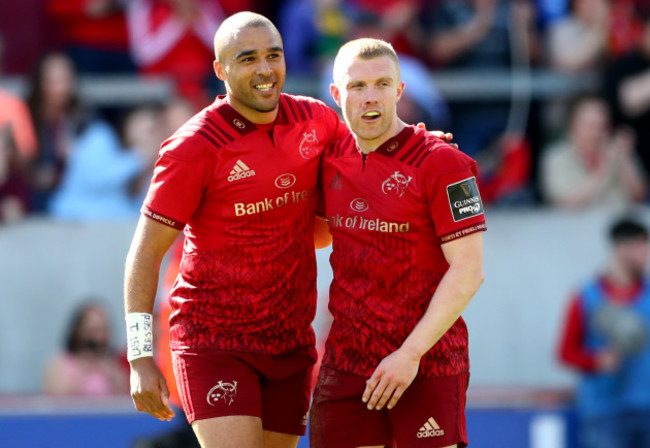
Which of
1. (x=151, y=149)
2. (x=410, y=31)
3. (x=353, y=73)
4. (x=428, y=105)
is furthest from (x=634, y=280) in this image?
(x=353, y=73)

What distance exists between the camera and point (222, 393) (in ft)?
16.3

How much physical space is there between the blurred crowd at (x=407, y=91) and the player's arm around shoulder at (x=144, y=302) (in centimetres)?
455

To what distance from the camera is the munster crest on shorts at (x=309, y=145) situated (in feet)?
17.0

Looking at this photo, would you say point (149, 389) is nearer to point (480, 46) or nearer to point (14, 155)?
point (14, 155)

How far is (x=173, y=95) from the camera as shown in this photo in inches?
395

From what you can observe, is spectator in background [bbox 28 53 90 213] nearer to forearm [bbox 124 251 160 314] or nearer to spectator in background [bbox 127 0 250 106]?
spectator in background [bbox 127 0 250 106]

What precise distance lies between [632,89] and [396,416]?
5.66 meters

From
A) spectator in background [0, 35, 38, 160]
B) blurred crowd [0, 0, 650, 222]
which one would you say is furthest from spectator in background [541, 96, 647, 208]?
spectator in background [0, 35, 38, 160]

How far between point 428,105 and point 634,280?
216 centimetres

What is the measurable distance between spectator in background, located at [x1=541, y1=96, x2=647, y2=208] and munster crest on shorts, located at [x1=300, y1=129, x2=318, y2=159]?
186 inches

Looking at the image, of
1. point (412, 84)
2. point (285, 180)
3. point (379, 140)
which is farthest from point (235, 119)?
point (412, 84)

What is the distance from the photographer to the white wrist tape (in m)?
4.93

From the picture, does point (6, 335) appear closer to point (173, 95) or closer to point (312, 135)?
point (173, 95)

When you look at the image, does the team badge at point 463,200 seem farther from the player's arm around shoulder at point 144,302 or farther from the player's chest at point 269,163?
the player's arm around shoulder at point 144,302
